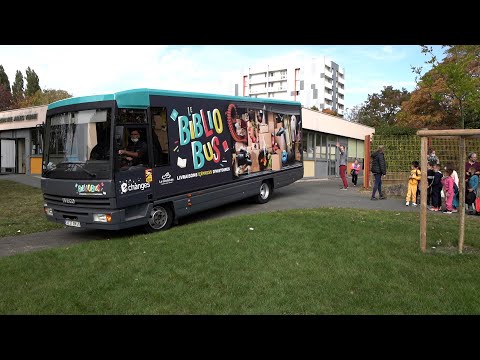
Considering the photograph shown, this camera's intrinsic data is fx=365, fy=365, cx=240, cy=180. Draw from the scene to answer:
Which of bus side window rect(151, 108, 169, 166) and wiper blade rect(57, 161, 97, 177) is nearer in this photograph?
wiper blade rect(57, 161, 97, 177)

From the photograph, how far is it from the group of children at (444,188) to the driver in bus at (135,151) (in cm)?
812

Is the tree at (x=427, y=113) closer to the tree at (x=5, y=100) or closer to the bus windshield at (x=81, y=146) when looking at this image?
the bus windshield at (x=81, y=146)

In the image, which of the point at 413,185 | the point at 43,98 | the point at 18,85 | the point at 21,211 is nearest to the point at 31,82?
the point at 18,85

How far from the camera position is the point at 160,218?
26.9 feet

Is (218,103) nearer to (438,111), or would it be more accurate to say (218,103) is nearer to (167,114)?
(167,114)

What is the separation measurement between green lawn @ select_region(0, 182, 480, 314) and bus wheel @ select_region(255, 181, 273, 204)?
12.6 ft

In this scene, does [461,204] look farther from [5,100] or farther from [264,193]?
[5,100]

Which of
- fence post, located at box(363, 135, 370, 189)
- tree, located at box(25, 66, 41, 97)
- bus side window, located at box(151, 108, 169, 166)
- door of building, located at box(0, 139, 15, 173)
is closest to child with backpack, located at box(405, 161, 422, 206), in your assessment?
fence post, located at box(363, 135, 370, 189)

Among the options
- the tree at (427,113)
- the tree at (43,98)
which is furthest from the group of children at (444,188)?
the tree at (43,98)

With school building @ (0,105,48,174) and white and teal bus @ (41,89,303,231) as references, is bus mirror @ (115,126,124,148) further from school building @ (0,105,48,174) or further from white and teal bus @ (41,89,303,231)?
school building @ (0,105,48,174)

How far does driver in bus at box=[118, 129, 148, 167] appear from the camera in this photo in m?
7.27

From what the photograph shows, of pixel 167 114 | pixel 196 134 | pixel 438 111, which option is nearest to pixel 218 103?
pixel 196 134

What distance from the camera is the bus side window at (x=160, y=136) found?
307 inches

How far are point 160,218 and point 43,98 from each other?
43.2 m
